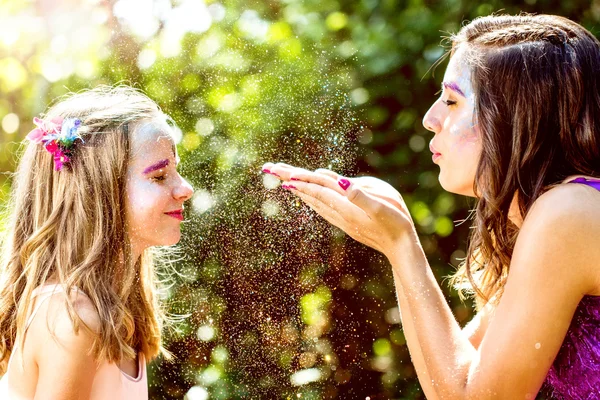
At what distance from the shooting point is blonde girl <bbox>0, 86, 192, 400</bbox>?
81.0 inches

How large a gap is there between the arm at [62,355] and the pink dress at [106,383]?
46 millimetres

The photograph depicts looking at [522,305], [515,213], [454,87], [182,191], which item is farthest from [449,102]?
[182,191]

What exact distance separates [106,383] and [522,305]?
3.75 ft

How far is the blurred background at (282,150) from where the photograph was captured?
2.85m

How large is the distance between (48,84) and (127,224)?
1057 millimetres

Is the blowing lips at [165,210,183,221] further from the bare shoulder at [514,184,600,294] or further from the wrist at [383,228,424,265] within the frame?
the bare shoulder at [514,184,600,294]

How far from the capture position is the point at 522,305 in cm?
172

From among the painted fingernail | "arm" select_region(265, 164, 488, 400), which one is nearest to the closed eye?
"arm" select_region(265, 164, 488, 400)

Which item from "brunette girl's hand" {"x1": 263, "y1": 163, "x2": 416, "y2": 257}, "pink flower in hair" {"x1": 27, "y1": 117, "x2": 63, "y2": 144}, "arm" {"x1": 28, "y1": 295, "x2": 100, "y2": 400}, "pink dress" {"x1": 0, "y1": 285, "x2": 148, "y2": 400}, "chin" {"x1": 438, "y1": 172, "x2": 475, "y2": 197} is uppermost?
"brunette girl's hand" {"x1": 263, "y1": 163, "x2": 416, "y2": 257}

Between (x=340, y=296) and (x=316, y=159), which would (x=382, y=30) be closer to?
(x=316, y=159)

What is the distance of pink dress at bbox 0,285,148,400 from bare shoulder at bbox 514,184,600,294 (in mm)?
1161

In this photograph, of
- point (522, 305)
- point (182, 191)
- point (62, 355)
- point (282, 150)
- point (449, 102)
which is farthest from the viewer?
A: point (282, 150)

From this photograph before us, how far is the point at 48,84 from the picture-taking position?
303 cm

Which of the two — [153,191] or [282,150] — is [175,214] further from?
[282,150]
